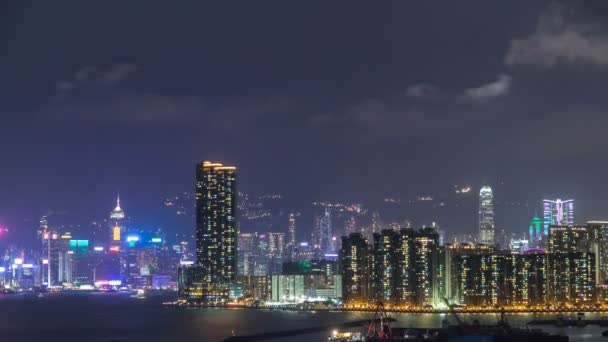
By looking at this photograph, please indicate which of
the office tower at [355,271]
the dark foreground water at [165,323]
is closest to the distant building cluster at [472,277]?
the office tower at [355,271]

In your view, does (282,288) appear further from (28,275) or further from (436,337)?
(28,275)

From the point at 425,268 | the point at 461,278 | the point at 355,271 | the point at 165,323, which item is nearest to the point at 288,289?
the point at 355,271

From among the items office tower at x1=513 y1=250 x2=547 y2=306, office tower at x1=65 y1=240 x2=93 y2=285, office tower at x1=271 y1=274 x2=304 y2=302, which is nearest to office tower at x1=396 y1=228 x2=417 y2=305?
office tower at x1=513 y1=250 x2=547 y2=306

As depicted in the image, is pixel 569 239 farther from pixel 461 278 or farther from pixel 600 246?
pixel 461 278

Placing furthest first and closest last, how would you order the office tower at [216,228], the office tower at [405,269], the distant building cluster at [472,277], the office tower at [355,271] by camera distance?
the office tower at [216,228], the office tower at [355,271], the office tower at [405,269], the distant building cluster at [472,277]

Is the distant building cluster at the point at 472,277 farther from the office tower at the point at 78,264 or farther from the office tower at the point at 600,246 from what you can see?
the office tower at the point at 78,264

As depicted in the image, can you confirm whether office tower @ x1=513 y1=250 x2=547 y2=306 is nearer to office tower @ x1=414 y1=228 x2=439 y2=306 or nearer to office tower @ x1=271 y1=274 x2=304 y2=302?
office tower @ x1=414 y1=228 x2=439 y2=306

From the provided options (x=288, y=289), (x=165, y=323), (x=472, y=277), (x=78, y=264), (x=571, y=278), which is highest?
(x=78, y=264)
